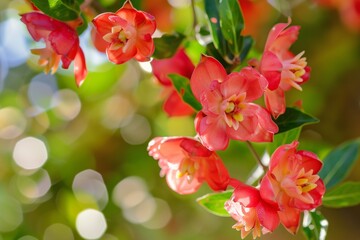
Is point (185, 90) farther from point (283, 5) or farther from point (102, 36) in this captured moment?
point (283, 5)

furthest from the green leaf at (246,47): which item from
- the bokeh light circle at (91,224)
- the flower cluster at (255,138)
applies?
the bokeh light circle at (91,224)

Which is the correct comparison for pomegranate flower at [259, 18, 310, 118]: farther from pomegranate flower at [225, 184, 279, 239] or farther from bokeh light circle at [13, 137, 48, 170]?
bokeh light circle at [13, 137, 48, 170]

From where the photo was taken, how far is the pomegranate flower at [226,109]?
0.79 meters

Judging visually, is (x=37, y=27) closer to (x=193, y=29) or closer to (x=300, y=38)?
(x=193, y=29)

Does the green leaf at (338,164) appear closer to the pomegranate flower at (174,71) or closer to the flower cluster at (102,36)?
the pomegranate flower at (174,71)

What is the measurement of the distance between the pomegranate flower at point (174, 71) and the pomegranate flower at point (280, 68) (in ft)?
0.53

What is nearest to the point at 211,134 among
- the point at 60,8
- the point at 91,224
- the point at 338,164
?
the point at 60,8

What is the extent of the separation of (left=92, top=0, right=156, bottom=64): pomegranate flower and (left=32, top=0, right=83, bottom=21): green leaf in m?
0.08

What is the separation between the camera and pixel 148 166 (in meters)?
1.67

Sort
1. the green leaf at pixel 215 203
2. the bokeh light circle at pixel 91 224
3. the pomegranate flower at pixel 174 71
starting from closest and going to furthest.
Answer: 1. the green leaf at pixel 215 203
2. the pomegranate flower at pixel 174 71
3. the bokeh light circle at pixel 91 224

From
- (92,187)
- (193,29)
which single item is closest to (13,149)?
(92,187)

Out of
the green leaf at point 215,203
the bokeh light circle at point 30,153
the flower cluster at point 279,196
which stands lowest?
the bokeh light circle at point 30,153

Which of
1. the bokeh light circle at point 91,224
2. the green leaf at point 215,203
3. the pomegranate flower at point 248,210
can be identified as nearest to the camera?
the pomegranate flower at point 248,210

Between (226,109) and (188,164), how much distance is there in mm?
105
